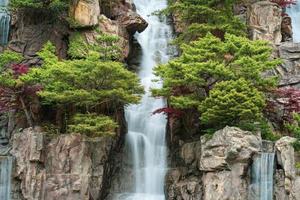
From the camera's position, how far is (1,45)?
3191 cm

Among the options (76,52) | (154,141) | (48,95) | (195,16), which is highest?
(195,16)

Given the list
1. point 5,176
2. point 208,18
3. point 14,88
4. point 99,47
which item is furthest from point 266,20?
point 5,176

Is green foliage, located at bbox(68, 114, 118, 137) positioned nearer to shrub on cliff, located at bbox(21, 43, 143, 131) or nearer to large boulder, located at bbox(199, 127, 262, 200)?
shrub on cliff, located at bbox(21, 43, 143, 131)

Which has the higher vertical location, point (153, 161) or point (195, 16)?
point (195, 16)

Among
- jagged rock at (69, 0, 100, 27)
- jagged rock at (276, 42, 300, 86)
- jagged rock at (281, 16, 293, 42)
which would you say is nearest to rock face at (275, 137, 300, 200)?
jagged rock at (276, 42, 300, 86)

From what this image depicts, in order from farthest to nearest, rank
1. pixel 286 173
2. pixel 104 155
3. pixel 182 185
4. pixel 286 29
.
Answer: pixel 286 29
pixel 104 155
pixel 182 185
pixel 286 173

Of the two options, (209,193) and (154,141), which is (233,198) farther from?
(154,141)

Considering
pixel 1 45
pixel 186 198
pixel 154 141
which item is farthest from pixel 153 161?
pixel 1 45

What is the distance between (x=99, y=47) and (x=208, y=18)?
7205 millimetres

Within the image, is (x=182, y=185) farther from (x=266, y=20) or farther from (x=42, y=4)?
(x=42, y=4)

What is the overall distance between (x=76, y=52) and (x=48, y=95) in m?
4.60

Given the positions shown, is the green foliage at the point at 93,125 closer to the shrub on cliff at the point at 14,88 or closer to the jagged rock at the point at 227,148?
the shrub on cliff at the point at 14,88

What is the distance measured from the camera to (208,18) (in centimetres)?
3067

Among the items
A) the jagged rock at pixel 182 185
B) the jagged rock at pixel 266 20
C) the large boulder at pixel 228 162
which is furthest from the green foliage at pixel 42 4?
the large boulder at pixel 228 162
